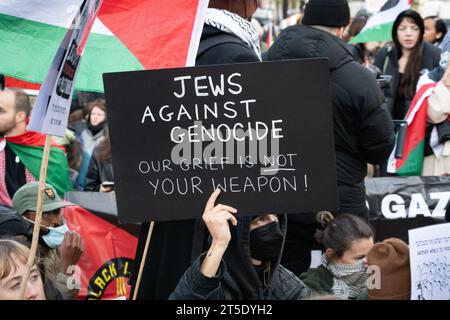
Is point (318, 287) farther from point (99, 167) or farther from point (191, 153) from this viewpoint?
point (99, 167)

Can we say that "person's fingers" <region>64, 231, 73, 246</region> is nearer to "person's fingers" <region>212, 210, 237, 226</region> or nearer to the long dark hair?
"person's fingers" <region>212, 210, 237, 226</region>

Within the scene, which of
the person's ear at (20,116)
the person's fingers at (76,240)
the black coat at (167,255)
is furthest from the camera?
the person's ear at (20,116)

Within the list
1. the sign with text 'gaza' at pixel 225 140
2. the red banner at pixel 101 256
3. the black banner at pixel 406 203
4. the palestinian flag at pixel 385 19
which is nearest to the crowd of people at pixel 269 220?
the sign with text 'gaza' at pixel 225 140

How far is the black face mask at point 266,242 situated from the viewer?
4.26m

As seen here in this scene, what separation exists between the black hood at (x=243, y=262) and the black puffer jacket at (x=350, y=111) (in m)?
1.37

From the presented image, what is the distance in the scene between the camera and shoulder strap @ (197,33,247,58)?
15.8 ft

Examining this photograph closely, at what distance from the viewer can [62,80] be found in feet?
13.9

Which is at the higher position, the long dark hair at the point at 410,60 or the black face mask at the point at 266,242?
the long dark hair at the point at 410,60

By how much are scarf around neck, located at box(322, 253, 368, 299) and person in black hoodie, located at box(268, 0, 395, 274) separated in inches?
15.7

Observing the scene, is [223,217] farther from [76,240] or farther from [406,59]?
[406,59]

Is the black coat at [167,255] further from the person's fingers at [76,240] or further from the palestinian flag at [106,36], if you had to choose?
the person's fingers at [76,240]

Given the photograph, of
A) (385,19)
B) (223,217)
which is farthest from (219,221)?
(385,19)

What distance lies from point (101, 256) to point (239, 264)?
230cm

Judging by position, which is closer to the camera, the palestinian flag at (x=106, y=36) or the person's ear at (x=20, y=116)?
the palestinian flag at (x=106, y=36)
